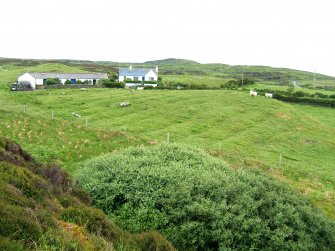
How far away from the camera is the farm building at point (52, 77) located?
7888cm

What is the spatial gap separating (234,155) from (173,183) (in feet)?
47.1

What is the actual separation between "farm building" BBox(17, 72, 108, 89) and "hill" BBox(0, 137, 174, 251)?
63803 mm

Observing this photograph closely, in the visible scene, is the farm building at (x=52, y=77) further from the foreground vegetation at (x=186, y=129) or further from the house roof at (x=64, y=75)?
the foreground vegetation at (x=186, y=129)

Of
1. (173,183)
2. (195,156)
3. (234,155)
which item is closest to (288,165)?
(234,155)

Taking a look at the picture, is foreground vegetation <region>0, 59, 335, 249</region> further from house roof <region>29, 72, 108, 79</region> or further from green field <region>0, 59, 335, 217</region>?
house roof <region>29, 72, 108, 79</region>

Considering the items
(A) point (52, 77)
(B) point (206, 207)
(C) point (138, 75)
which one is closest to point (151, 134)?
(B) point (206, 207)

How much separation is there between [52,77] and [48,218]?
78.1 meters

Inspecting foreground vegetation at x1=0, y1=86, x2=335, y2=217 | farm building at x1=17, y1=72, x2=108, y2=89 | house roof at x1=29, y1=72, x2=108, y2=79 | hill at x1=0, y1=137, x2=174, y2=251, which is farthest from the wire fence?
house roof at x1=29, y1=72, x2=108, y2=79

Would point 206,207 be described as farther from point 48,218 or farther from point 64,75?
point 64,75

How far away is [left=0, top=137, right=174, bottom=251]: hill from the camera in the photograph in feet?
24.4

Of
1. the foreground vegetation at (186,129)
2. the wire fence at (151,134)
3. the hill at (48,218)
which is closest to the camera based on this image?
the hill at (48,218)

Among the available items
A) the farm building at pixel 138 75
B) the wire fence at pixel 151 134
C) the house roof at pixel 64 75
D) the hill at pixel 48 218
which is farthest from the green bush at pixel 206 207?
the farm building at pixel 138 75

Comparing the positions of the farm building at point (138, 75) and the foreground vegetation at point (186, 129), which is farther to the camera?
the farm building at point (138, 75)

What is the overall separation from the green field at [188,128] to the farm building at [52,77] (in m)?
13.0
